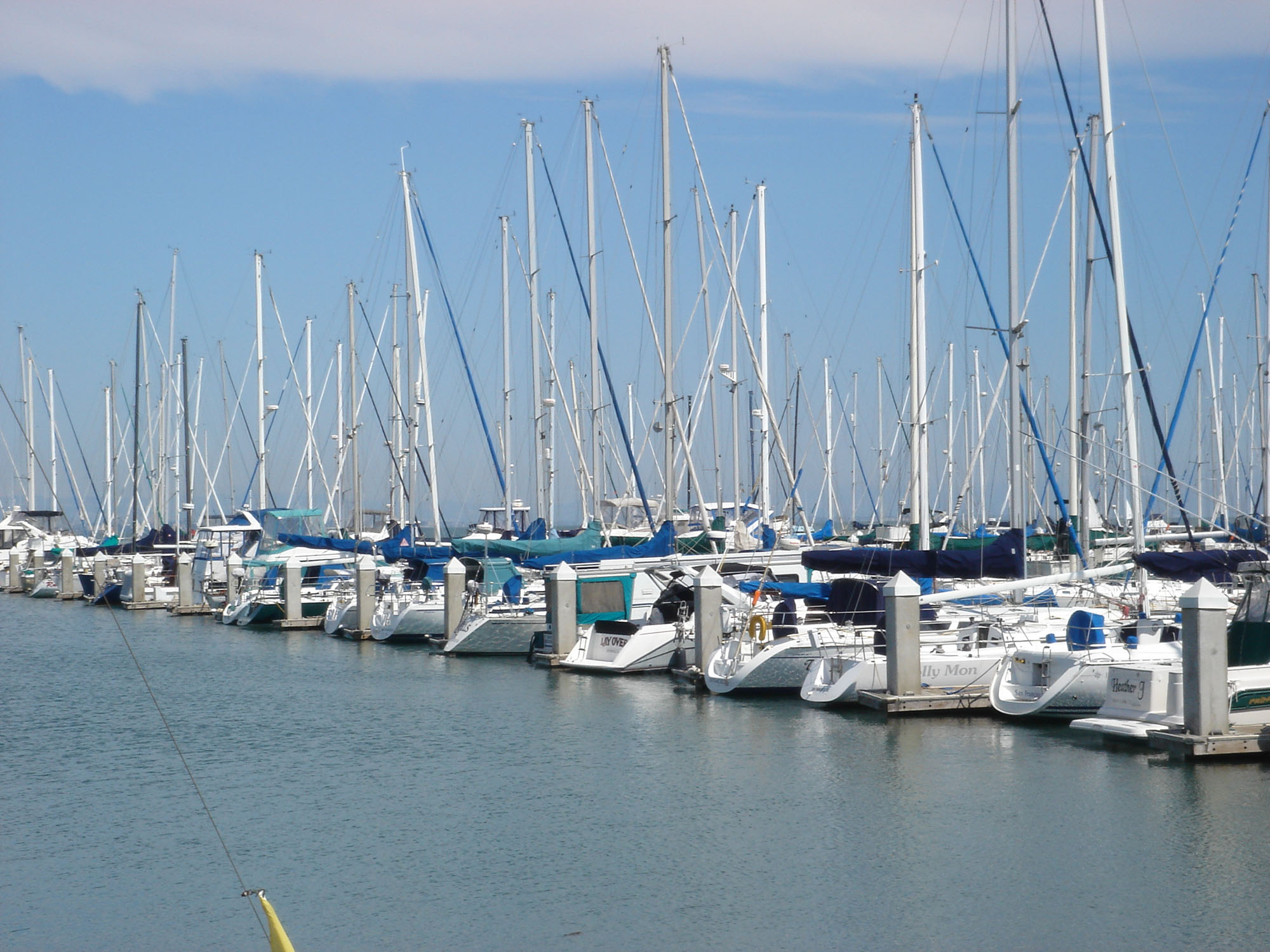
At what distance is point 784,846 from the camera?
1569 cm

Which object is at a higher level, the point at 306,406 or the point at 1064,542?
the point at 306,406

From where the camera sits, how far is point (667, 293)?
3638 cm

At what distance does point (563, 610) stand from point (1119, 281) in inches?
555

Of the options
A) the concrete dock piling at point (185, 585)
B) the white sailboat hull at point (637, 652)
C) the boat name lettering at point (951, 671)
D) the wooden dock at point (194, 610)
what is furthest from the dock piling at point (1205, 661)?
the concrete dock piling at point (185, 585)

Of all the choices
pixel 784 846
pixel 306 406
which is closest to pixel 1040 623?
pixel 784 846

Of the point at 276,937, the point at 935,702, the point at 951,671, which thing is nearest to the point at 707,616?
the point at 951,671

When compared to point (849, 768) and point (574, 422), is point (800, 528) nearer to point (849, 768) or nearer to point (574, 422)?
point (574, 422)

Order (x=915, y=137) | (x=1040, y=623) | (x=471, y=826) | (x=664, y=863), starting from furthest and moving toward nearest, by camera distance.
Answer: (x=915, y=137)
(x=1040, y=623)
(x=471, y=826)
(x=664, y=863)

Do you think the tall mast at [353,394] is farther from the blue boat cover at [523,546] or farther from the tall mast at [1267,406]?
the tall mast at [1267,406]

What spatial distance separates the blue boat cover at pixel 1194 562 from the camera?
22.9 meters

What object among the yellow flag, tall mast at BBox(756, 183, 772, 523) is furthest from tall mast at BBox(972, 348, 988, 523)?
the yellow flag

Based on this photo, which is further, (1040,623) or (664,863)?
(1040,623)

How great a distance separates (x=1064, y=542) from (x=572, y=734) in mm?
10755

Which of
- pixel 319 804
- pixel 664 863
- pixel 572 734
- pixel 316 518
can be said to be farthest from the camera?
pixel 316 518
